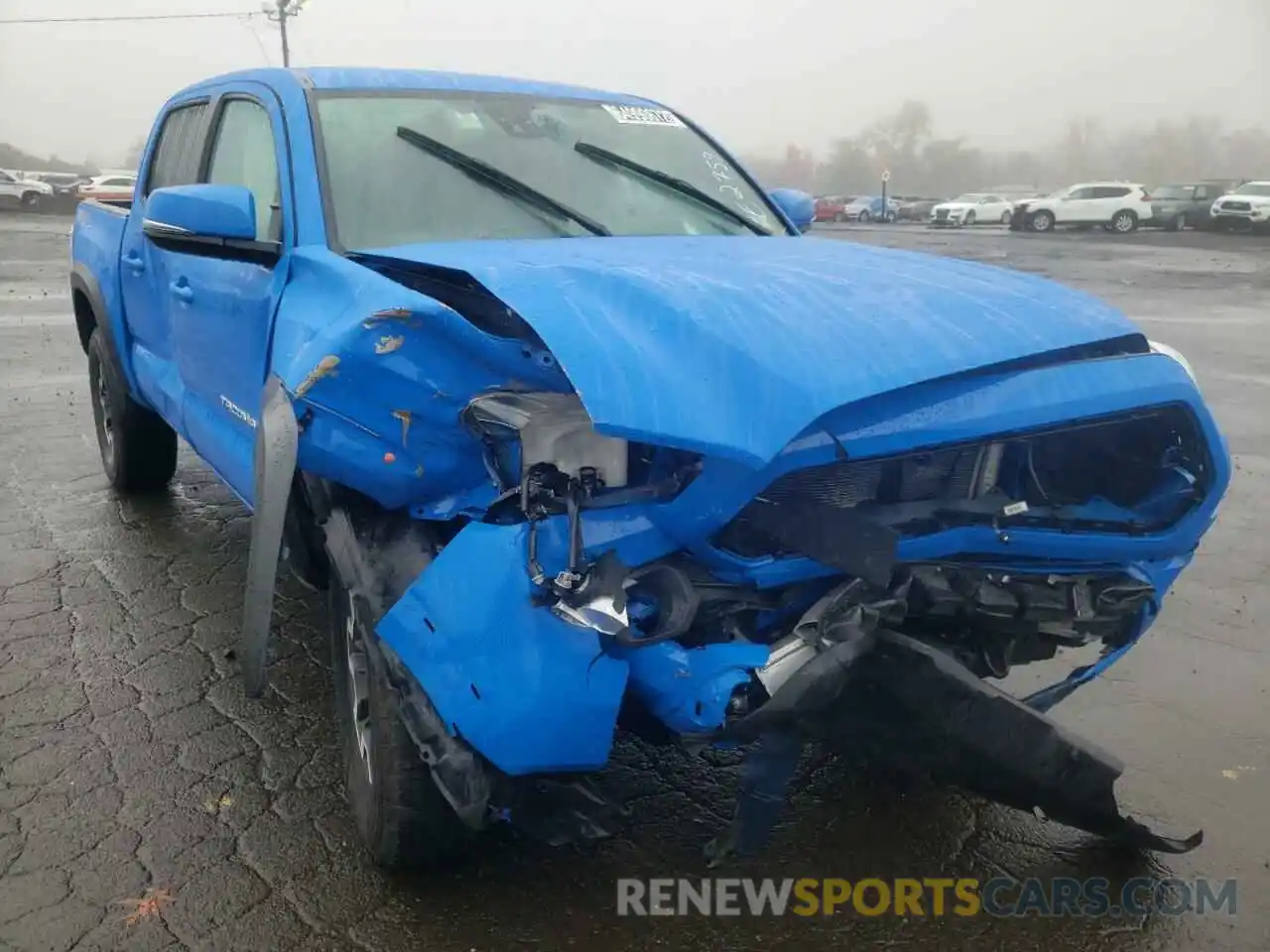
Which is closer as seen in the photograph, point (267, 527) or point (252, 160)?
point (267, 527)

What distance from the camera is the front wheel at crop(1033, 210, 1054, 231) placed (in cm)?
3544

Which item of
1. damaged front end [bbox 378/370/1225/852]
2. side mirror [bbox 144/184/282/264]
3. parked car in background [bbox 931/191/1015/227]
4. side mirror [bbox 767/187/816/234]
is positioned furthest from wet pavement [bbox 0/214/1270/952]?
parked car in background [bbox 931/191/1015/227]

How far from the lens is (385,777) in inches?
99.0

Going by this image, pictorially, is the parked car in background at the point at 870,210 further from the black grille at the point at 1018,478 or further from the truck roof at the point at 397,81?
the black grille at the point at 1018,478

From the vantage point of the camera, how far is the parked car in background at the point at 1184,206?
3484cm

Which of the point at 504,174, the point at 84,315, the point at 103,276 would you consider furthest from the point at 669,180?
the point at 84,315

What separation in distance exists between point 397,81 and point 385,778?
2.41m

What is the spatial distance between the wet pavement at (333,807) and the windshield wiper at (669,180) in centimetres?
189

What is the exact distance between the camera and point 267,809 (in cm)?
303

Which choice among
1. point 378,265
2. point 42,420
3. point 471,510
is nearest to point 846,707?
point 471,510

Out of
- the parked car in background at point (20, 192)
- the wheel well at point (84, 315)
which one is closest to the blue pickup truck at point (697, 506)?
the wheel well at point (84, 315)

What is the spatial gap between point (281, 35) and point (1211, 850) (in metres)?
40.8

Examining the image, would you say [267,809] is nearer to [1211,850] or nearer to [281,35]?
[1211,850]

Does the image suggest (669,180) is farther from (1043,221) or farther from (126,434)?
(1043,221)
